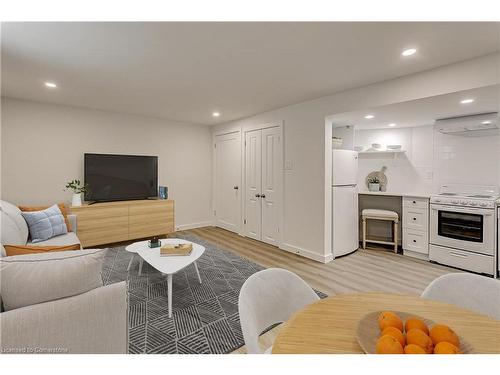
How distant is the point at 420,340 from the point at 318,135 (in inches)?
125

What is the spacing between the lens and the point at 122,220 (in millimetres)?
4262

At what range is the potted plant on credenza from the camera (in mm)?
3975

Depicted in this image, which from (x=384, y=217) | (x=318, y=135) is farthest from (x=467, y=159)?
(x=318, y=135)

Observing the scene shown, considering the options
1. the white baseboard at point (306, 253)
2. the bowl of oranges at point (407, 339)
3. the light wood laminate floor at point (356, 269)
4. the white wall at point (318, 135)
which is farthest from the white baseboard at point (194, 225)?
the bowl of oranges at point (407, 339)

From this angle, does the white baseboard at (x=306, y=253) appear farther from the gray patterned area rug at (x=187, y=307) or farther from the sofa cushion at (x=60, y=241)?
the sofa cushion at (x=60, y=241)

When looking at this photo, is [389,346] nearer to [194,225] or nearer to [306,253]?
[306,253]

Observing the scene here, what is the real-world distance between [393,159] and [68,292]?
199 inches

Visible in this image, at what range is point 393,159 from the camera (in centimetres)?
462

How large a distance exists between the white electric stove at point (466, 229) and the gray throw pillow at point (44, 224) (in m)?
5.05

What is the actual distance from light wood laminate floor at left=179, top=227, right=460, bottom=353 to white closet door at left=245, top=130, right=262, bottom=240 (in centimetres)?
47

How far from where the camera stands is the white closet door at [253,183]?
4.71 m

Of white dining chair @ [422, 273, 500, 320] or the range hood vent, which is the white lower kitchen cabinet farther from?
white dining chair @ [422, 273, 500, 320]
